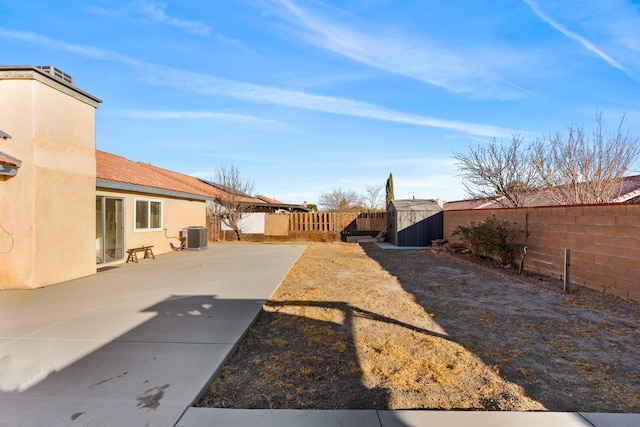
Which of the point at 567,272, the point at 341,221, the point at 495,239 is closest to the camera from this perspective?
the point at 567,272

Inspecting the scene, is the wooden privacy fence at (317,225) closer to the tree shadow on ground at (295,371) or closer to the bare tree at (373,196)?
the tree shadow on ground at (295,371)

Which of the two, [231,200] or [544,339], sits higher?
[231,200]

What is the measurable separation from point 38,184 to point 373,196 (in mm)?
30009

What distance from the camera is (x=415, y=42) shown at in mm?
9039

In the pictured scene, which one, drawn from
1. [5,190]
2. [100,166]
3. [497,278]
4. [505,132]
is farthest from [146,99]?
[505,132]

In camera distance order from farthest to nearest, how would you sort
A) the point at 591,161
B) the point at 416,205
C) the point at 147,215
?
the point at 416,205, the point at 147,215, the point at 591,161

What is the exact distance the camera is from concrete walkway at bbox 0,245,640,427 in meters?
2.17

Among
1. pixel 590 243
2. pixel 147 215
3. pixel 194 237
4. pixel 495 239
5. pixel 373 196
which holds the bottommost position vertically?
pixel 194 237

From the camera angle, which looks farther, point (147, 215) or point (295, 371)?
point (147, 215)

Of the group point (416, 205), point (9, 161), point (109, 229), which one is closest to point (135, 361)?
point (9, 161)

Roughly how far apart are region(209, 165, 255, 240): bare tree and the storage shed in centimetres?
897

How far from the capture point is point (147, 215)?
35.5ft

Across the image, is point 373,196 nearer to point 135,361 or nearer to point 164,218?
point 164,218

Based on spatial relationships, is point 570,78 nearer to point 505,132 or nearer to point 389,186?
point 505,132
